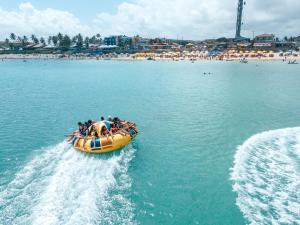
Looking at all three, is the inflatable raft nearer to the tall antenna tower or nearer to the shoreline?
the shoreline

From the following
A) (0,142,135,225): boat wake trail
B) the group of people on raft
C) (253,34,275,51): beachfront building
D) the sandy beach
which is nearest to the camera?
(0,142,135,225): boat wake trail

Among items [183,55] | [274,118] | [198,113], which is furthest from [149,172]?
[183,55]

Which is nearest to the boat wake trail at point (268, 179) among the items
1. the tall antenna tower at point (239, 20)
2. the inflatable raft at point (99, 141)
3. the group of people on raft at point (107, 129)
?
the inflatable raft at point (99, 141)

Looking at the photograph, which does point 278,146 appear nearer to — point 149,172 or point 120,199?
point 149,172

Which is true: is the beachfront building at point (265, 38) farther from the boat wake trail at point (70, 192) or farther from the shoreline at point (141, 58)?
the boat wake trail at point (70, 192)

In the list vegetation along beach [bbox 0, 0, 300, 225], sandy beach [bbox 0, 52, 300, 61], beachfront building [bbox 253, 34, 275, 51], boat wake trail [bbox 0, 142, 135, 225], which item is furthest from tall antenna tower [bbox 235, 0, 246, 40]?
boat wake trail [bbox 0, 142, 135, 225]

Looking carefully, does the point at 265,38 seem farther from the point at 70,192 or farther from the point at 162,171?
the point at 70,192
